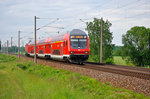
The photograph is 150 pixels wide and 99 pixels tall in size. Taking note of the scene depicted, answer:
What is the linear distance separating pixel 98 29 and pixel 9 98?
50243mm

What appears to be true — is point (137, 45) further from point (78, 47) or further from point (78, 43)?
point (78, 47)

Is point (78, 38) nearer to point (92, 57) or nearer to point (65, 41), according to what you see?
point (65, 41)

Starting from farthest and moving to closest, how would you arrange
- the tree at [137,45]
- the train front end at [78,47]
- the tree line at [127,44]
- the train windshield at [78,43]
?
the tree line at [127,44], the tree at [137,45], the train windshield at [78,43], the train front end at [78,47]

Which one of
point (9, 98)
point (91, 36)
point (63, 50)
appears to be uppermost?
point (91, 36)

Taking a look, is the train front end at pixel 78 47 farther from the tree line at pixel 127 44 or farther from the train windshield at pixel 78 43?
the tree line at pixel 127 44

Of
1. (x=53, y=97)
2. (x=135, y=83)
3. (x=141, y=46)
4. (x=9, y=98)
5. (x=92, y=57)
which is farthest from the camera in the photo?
(x=141, y=46)

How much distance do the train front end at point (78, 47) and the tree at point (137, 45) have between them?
3387cm

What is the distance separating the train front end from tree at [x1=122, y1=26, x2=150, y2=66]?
111 feet

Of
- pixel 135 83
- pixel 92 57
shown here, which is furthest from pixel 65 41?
pixel 92 57

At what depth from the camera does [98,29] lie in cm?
5803

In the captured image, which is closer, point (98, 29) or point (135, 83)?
point (135, 83)

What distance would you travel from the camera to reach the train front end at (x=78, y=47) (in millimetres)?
22547

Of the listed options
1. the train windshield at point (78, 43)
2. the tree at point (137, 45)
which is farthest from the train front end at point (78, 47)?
the tree at point (137, 45)

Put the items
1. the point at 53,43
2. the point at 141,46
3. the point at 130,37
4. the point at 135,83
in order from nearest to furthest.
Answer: the point at 135,83 → the point at 53,43 → the point at 141,46 → the point at 130,37
